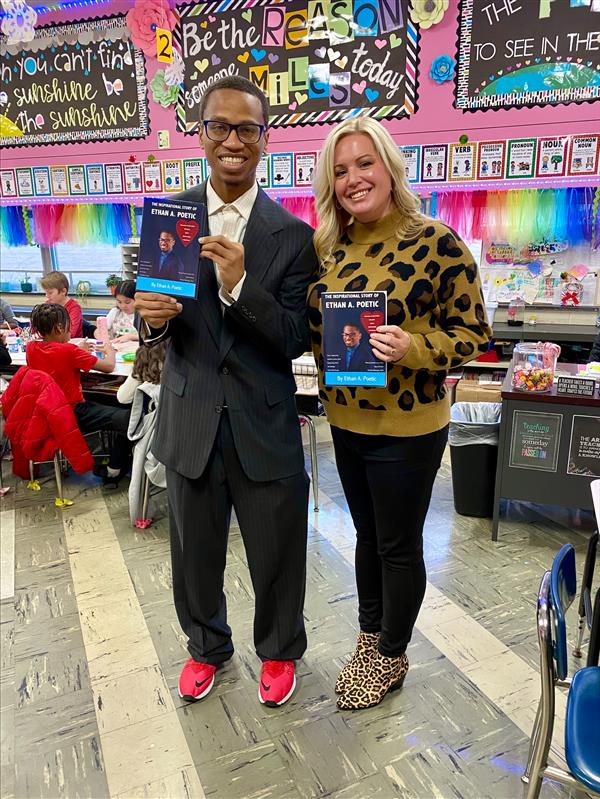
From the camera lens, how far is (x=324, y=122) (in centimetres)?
493

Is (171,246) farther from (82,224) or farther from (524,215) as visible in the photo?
(82,224)

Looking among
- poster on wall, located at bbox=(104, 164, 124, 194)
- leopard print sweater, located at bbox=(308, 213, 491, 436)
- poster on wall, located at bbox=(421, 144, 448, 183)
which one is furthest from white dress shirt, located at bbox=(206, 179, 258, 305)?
poster on wall, located at bbox=(104, 164, 124, 194)

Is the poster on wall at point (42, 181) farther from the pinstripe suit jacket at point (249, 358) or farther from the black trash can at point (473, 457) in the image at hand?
the pinstripe suit jacket at point (249, 358)

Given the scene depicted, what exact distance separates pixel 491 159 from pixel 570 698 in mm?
4262

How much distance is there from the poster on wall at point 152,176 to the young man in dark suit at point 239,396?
435 centimetres

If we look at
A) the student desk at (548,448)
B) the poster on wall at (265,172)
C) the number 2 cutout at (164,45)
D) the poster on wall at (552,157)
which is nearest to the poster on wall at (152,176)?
the number 2 cutout at (164,45)

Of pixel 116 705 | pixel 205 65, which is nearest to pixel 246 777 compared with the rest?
pixel 116 705

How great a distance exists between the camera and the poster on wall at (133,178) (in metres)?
5.65

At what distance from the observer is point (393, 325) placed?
5.01ft

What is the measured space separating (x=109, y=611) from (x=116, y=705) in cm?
56

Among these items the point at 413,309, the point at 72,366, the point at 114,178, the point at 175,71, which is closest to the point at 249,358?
the point at 413,309

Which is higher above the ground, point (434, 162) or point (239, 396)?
point (434, 162)

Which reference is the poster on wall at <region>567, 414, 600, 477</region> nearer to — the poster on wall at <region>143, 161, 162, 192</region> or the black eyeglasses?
the black eyeglasses

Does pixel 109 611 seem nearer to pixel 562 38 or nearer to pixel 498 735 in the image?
pixel 498 735
